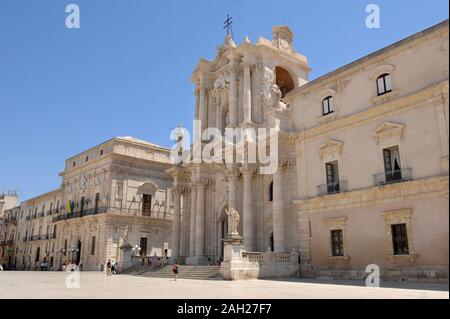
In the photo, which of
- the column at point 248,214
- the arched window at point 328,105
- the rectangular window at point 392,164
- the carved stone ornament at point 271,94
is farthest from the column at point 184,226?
the rectangular window at point 392,164

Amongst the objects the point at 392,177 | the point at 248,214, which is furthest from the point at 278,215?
the point at 392,177

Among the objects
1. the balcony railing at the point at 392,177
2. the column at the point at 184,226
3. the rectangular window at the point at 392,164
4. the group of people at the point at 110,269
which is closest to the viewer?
the balcony railing at the point at 392,177

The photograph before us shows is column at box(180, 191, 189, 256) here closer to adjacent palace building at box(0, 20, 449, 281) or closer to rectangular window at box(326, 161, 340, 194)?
adjacent palace building at box(0, 20, 449, 281)

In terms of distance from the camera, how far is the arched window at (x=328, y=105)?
22.0 m

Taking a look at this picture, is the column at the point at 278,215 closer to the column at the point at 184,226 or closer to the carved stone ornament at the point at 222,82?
the carved stone ornament at the point at 222,82

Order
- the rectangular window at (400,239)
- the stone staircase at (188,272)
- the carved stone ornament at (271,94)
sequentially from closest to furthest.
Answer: the rectangular window at (400,239) < the stone staircase at (188,272) < the carved stone ornament at (271,94)

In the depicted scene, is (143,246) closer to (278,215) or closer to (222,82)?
(222,82)

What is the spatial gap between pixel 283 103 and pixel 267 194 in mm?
6044

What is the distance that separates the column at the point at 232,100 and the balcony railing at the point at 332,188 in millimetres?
9951

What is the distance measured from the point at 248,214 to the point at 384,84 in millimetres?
11051

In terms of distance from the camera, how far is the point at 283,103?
89.5ft

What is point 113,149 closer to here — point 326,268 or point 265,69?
point 265,69

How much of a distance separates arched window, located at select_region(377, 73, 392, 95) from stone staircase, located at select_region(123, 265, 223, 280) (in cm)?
1212
